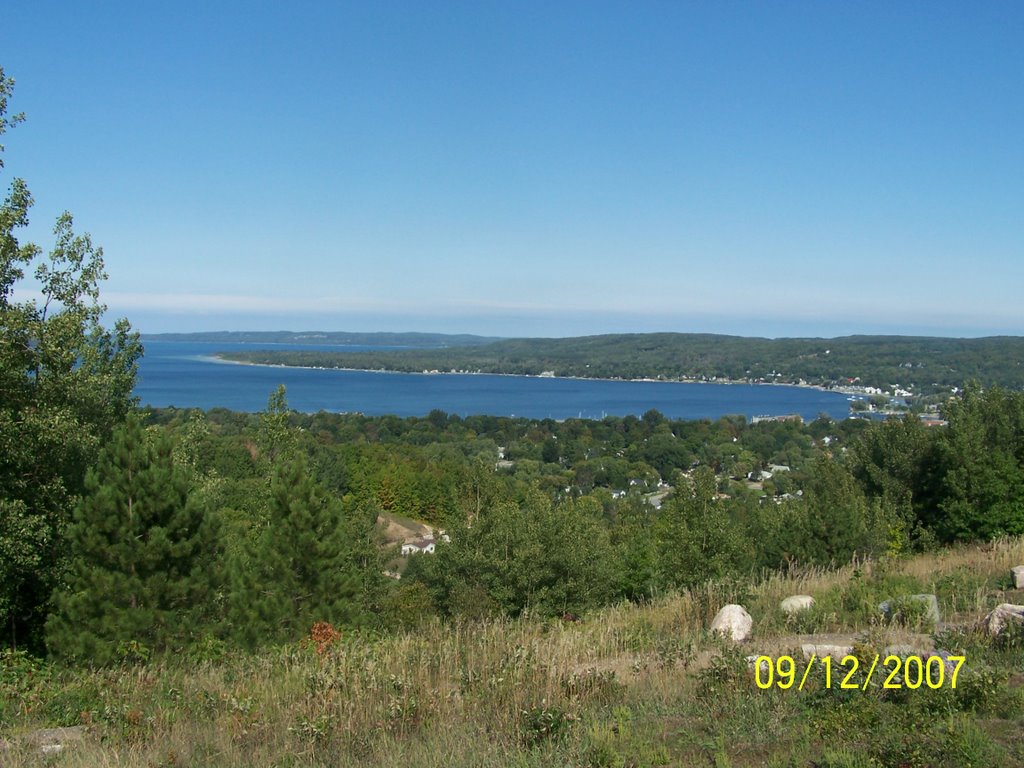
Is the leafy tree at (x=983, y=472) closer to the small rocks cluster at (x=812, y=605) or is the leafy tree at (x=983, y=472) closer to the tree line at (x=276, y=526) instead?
the tree line at (x=276, y=526)

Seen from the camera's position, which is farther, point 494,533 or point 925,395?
point 925,395

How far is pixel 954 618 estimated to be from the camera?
6281 millimetres

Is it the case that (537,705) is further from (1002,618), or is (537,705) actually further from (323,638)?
(1002,618)

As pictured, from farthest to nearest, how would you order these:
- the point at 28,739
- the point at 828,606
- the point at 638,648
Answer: the point at 828,606
the point at 638,648
the point at 28,739

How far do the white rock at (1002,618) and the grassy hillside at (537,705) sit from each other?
0.41 ft

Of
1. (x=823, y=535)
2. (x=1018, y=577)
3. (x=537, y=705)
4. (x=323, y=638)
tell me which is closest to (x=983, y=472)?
(x=823, y=535)

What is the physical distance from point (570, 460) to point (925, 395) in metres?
63.1

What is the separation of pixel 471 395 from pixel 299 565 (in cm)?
12679

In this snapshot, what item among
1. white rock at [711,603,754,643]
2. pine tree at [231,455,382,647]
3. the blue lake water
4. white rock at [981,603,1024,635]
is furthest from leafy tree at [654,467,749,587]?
the blue lake water

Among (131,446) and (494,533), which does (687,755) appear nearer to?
(131,446)

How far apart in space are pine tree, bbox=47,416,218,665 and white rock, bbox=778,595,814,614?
270 inches

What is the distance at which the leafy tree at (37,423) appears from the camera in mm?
8523

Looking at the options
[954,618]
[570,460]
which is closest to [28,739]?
[954,618]

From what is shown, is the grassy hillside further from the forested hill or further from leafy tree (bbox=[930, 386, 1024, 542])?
the forested hill
